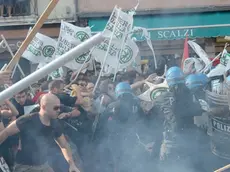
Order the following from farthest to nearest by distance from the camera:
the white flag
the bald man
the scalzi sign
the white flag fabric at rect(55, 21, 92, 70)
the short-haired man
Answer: the scalzi sign
the white flag fabric at rect(55, 21, 92, 70)
the white flag
the short-haired man
the bald man

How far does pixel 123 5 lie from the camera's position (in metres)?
16.4

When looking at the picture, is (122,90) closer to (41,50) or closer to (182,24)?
(41,50)

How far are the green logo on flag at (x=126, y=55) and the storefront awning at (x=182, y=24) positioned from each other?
6419 millimetres

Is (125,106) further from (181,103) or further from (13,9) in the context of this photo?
(13,9)

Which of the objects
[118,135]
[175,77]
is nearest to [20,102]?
[118,135]

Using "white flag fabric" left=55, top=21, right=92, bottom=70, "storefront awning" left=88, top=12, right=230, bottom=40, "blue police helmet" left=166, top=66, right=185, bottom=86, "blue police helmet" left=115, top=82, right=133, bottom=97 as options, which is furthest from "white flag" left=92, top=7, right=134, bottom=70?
"storefront awning" left=88, top=12, right=230, bottom=40

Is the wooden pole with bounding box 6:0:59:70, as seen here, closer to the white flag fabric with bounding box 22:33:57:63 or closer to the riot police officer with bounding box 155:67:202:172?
the riot police officer with bounding box 155:67:202:172

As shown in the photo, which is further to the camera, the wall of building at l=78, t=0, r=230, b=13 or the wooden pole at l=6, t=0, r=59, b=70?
the wall of building at l=78, t=0, r=230, b=13

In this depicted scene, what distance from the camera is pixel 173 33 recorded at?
52.4 feet

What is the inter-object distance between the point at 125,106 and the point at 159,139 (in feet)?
1.56

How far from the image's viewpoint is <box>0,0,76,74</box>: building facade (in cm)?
1638

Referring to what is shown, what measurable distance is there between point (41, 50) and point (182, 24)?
646 cm

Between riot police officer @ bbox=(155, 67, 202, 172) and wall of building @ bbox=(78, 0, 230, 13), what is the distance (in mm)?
9895

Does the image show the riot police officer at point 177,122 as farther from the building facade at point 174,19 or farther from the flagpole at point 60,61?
the building facade at point 174,19
